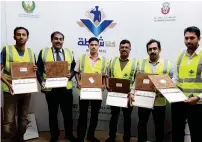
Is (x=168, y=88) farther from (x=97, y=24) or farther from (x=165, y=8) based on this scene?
(x=97, y=24)

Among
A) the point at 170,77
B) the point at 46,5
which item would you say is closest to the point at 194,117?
the point at 170,77

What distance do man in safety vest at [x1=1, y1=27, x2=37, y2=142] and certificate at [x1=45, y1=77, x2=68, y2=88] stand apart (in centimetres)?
25

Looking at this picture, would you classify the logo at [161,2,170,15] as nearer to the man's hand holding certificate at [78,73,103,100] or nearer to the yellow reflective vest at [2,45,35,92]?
the man's hand holding certificate at [78,73,103,100]

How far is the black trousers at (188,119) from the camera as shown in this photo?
262 cm

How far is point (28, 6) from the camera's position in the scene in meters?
3.82

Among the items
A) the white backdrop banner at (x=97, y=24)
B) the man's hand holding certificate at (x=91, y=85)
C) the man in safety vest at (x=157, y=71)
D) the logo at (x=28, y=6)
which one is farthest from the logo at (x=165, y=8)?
the logo at (x=28, y=6)

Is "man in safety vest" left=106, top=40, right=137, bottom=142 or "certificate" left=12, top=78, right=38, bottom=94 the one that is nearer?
"certificate" left=12, top=78, right=38, bottom=94

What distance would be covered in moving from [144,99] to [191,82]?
58 centimetres

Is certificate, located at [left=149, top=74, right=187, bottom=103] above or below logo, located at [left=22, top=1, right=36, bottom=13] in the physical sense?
below

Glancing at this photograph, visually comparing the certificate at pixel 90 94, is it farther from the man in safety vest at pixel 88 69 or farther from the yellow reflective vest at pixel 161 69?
the yellow reflective vest at pixel 161 69

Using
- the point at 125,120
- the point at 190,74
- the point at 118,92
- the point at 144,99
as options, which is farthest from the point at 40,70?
the point at 190,74

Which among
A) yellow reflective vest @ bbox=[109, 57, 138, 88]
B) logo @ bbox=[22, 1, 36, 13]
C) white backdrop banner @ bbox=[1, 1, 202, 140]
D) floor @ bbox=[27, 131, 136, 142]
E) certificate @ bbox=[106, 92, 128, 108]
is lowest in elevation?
floor @ bbox=[27, 131, 136, 142]

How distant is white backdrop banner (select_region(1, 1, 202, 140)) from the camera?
3.60 metres

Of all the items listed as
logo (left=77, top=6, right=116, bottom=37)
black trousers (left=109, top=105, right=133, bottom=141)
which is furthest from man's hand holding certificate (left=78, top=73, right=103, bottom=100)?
logo (left=77, top=6, right=116, bottom=37)
